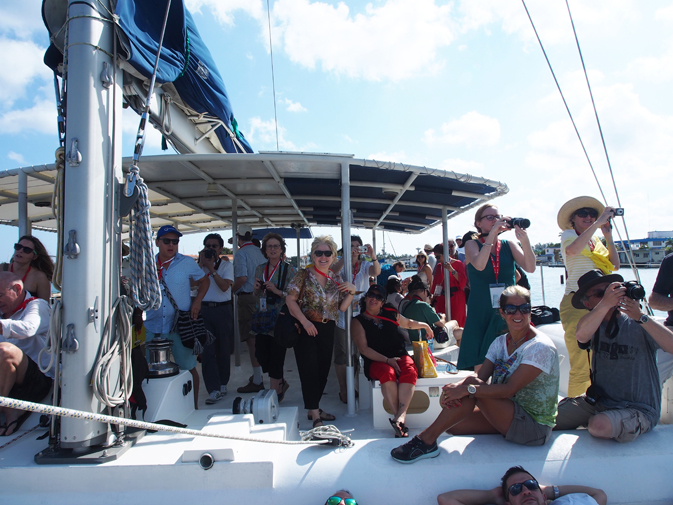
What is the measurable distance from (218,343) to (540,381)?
8.99ft

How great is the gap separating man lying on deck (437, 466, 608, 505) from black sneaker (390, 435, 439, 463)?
0.21m

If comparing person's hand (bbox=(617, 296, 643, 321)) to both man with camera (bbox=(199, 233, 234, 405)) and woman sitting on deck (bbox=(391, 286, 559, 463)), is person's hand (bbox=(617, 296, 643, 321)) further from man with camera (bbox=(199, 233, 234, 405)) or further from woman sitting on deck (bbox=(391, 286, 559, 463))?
man with camera (bbox=(199, 233, 234, 405))

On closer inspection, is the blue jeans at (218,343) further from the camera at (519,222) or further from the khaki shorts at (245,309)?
the camera at (519,222)

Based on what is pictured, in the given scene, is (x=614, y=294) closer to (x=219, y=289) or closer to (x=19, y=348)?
(x=219, y=289)

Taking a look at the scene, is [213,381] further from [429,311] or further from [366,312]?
[429,311]

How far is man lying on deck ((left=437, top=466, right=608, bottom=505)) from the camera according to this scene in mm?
1720

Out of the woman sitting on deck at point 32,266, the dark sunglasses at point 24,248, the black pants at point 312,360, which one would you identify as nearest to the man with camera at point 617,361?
the black pants at point 312,360

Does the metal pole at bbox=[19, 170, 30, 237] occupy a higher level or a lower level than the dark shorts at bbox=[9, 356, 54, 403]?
A: higher

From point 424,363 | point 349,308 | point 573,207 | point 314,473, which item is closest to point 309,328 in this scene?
point 349,308

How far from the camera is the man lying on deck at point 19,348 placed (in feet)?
7.41

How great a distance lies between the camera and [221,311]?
12.3 ft

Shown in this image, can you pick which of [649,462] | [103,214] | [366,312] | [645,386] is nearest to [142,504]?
[103,214]

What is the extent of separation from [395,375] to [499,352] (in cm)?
88

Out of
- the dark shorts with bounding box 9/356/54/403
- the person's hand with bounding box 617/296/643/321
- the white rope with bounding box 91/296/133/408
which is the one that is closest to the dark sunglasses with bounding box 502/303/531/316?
the person's hand with bounding box 617/296/643/321
